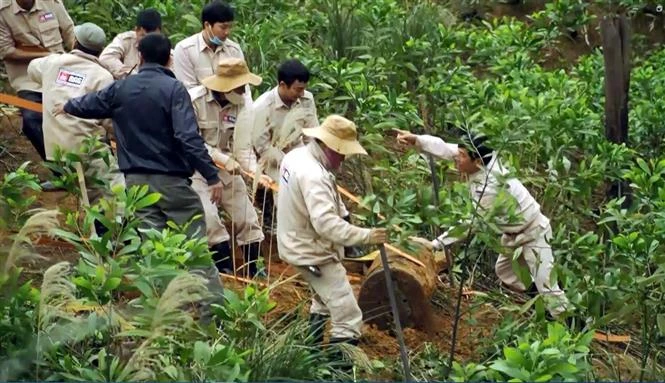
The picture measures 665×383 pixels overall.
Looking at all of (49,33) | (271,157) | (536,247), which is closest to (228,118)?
(271,157)

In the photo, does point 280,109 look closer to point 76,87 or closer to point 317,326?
point 76,87

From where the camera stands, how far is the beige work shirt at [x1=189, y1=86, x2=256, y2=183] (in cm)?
954

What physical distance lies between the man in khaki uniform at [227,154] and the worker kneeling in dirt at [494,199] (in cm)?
110

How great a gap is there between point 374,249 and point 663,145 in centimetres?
361

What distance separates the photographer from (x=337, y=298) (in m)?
8.46

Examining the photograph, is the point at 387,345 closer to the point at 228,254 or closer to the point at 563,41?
the point at 228,254

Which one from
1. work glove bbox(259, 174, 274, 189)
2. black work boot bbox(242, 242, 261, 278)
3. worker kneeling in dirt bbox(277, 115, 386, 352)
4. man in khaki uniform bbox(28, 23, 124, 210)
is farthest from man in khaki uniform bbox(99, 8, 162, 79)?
worker kneeling in dirt bbox(277, 115, 386, 352)

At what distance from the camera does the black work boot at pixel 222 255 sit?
979 cm

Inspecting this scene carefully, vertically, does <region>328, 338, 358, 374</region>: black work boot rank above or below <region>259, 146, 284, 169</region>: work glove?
below

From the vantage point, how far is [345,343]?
8.33 meters

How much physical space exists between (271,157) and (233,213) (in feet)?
1.53

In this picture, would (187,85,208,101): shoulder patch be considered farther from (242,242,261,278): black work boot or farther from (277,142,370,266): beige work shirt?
(277,142,370,266): beige work shirt

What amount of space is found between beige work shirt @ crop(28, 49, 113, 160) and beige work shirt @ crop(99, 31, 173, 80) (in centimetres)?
54

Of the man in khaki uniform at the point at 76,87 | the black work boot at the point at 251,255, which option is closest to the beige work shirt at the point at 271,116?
the black work boot at the point at 251,255
